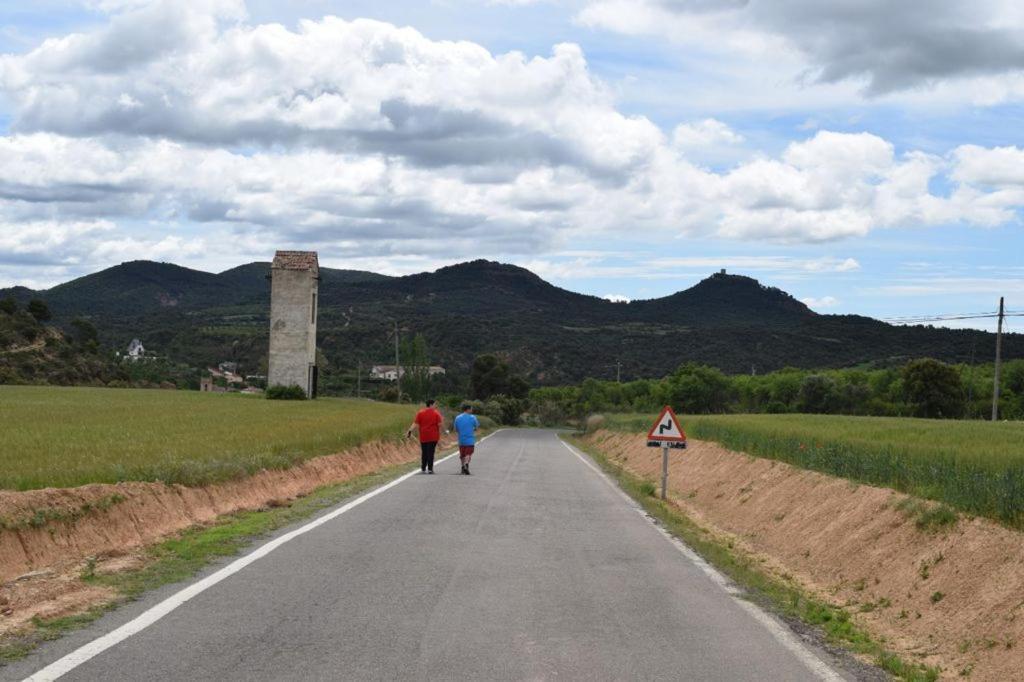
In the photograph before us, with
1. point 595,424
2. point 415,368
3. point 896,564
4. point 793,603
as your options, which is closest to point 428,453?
point 896,564

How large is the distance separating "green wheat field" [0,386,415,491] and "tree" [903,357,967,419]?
172 ft

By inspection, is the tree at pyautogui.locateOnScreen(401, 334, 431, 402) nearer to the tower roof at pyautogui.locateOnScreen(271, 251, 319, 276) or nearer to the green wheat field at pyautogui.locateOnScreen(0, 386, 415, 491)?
the tower roof at pyautogui.locateOnScreen(271, 251, 319, 276)

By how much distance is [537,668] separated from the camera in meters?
7.04

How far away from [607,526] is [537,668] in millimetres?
8881

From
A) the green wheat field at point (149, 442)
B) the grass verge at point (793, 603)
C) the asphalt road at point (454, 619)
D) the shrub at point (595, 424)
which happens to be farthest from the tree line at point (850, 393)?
the asphalt road at point (454, 619)

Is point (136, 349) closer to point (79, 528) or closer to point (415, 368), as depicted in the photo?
point (415, 368)

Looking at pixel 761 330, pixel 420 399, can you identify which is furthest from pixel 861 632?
pixel 761 330

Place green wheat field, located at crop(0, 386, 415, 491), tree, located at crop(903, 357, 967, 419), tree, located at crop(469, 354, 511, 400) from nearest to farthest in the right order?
green wheat field, located at crop(0, 386, 415, 491), tree, located at crop(903, 357, 967, 419), tree, located at crop(469, 354, 511, 400)

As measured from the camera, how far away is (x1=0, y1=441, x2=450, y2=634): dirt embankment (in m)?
9.00

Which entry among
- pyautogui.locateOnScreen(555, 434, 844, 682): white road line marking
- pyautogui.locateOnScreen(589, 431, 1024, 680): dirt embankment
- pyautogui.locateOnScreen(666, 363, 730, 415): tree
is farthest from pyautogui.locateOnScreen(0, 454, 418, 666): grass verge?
pyautogui.locateOnScreen(666, 363, 730, 415): tree

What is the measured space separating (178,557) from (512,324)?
139536 mm

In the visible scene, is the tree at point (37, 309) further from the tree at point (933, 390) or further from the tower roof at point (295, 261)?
the tree at point (933, 390)

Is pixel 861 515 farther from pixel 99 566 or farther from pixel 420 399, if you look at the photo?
pixel 420 399

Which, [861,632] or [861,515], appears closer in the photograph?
[861,632]
